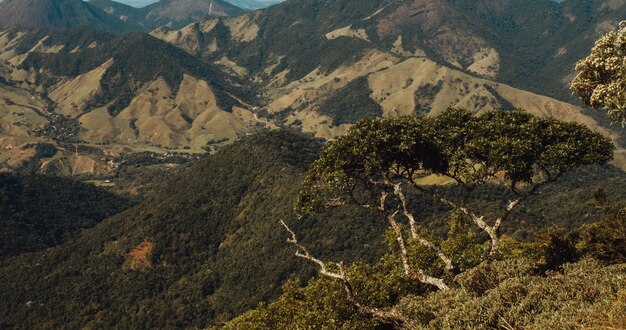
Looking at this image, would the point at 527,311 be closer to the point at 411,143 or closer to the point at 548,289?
the point at 548,289

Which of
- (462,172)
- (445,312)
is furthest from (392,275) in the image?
(445,312)

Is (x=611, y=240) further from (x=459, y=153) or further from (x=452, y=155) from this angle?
(x=452, y=155)

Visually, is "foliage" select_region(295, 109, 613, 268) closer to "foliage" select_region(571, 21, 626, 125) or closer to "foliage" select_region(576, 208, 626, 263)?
"foliage" select_region(571, 21, 626, 125)

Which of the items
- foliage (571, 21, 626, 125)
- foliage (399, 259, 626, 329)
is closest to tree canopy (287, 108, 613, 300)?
foliage (571, 21, 626, 125)

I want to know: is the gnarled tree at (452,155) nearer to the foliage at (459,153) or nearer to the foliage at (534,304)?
the foliage at (459,153)

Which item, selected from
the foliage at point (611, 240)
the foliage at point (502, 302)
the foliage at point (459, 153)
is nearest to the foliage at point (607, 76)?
the foliage at point (459, 153)
